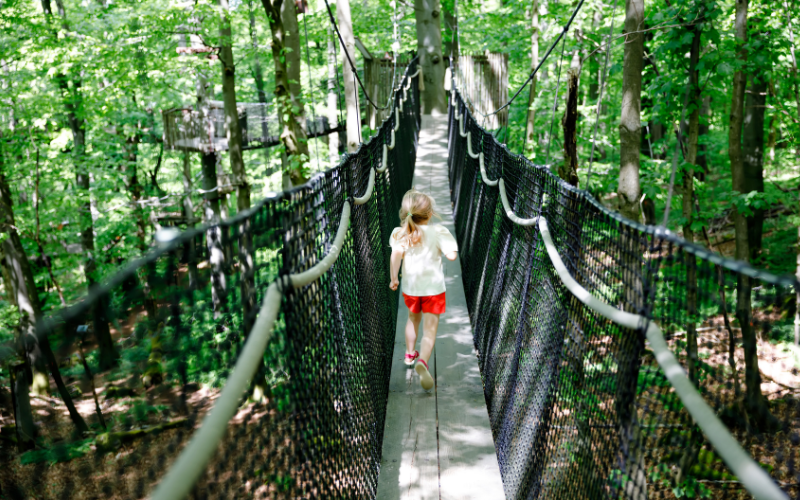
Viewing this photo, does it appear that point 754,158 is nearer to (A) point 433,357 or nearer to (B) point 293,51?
(B) point 293,51

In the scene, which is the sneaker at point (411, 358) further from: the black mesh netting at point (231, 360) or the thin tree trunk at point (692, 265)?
the thin tree trunk at point (692, 265)

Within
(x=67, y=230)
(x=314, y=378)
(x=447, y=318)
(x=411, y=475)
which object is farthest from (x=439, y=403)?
(x=67, y=230)

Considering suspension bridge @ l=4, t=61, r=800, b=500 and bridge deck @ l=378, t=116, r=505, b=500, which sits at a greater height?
suspension bridge @ l=4, t=61, r=800, b=500

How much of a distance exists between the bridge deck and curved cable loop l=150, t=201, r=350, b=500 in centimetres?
152

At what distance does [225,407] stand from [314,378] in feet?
2.44

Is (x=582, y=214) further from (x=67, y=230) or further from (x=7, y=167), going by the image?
(x=67, y=230)

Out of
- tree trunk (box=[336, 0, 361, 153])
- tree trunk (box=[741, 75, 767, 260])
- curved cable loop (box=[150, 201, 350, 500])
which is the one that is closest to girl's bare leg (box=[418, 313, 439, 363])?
curved cable loop (box=[150, 201, 350, 500])

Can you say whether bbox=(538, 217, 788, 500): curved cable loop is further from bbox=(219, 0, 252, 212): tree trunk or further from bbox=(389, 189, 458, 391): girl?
bbox=(219, 0, 252, 212): tree trunk

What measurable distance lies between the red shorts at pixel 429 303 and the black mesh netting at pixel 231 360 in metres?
0.63

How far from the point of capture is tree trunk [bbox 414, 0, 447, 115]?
12.4 metres

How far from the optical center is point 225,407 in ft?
3.02

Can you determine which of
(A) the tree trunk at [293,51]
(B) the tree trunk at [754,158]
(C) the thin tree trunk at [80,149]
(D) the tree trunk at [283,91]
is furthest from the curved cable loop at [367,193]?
(B) the tree trunk at [754,158]

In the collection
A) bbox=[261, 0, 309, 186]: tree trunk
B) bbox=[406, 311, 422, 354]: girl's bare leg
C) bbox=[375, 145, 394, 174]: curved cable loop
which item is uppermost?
bbox=[261, 0, 309, 186]: tree trunk

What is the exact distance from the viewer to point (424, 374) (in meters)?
3.04
